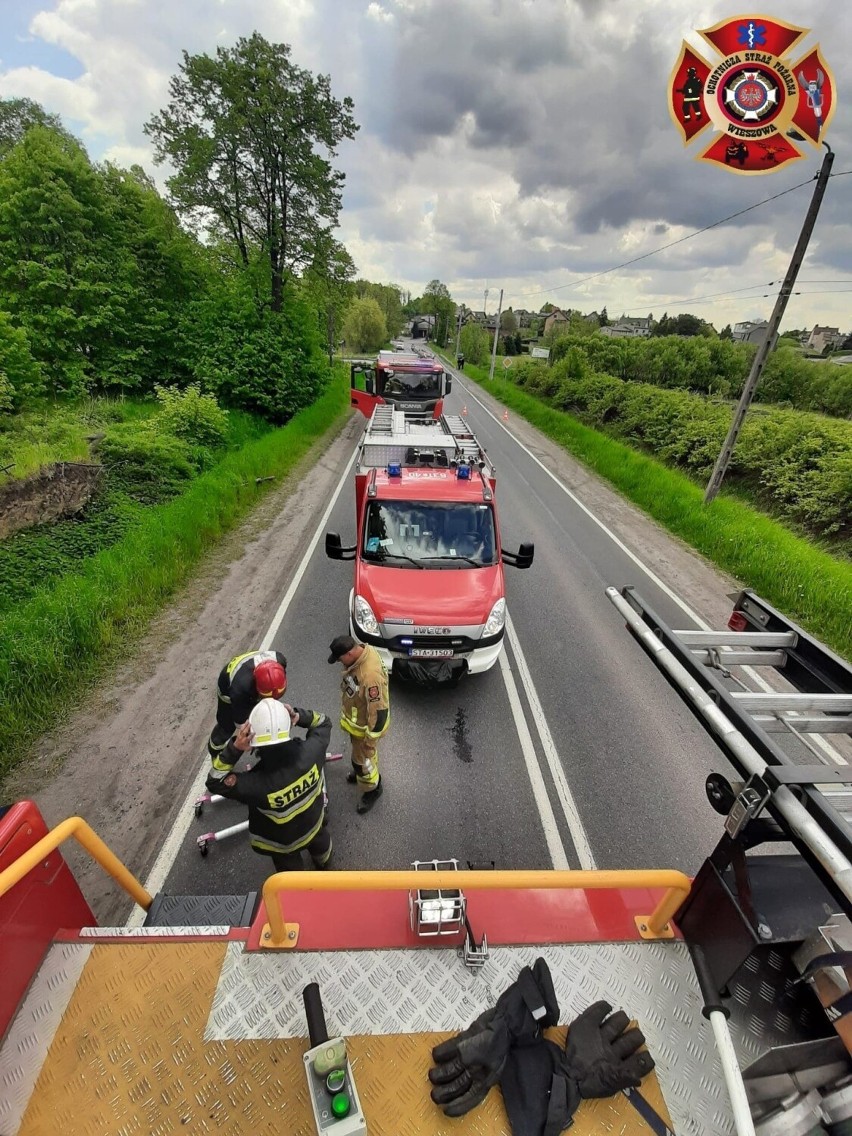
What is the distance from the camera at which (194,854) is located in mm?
4090

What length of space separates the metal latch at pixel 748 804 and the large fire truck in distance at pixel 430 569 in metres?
3.49

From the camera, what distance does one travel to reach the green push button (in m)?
1.69

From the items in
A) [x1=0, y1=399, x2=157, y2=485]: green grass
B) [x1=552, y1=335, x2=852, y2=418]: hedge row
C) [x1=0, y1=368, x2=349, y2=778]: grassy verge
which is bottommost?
[x1=0, y1=368, x2=349, y2=778]: grassy verge

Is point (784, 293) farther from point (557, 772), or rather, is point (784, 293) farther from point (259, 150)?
point (259, 150)

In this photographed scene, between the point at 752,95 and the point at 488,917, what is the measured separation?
11363 mm

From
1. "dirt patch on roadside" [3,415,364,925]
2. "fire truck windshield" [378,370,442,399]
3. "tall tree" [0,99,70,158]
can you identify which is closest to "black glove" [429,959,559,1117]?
"dirt patch on roadside" [3,415,364,925]

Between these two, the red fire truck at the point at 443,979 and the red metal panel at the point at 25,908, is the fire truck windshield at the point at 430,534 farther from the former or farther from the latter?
the red metal panel at the point at 25,908

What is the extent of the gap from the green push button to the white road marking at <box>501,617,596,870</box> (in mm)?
3089

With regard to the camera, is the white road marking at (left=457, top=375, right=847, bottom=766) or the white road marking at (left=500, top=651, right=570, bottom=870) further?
the white road marking at (left=457, top=375, right=847, bottom=766)

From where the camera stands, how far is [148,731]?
525cm

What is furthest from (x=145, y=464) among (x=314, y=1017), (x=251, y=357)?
(x=314, y=1017)

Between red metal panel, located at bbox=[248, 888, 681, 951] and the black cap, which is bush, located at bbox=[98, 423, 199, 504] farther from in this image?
red metal panel, located at bbox=[248, 888, 681, 951]

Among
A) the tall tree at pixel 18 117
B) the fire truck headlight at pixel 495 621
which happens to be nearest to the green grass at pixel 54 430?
the fire truck headlight at pixel 495 621

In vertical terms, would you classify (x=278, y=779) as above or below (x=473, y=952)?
above
